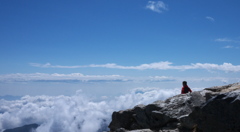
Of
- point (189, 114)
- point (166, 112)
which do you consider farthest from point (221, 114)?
point (166, 112)

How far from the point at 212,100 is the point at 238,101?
179 centimetres

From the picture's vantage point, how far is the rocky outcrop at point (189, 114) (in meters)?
14.3

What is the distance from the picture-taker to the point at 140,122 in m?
24.7

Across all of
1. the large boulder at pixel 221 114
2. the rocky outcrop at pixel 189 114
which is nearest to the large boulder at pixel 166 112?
the rocky outcrop at pixel 189 114

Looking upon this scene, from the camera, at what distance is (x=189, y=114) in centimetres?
1777

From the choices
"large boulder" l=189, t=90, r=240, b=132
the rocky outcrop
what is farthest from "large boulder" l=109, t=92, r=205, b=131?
"large boulder" l=189, t=90, r=240, b=132

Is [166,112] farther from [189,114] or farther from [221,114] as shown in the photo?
[221,114]

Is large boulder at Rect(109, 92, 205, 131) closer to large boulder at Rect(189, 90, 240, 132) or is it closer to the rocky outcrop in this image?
the rocky outcrop

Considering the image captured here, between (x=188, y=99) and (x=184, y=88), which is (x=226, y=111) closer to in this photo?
(x=188, y=99)

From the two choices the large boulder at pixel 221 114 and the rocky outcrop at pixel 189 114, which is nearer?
the large boulder at pixel 221 114

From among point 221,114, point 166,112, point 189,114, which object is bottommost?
point 166,112

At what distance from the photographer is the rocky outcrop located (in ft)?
46.8

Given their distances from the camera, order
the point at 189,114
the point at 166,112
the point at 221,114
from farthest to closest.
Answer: the point at 166,112 → the point at 189,114 → the point at 221,114

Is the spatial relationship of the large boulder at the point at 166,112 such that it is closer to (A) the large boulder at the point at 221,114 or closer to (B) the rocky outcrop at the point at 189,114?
(B) the rocky outcrop at the point at 189,114
